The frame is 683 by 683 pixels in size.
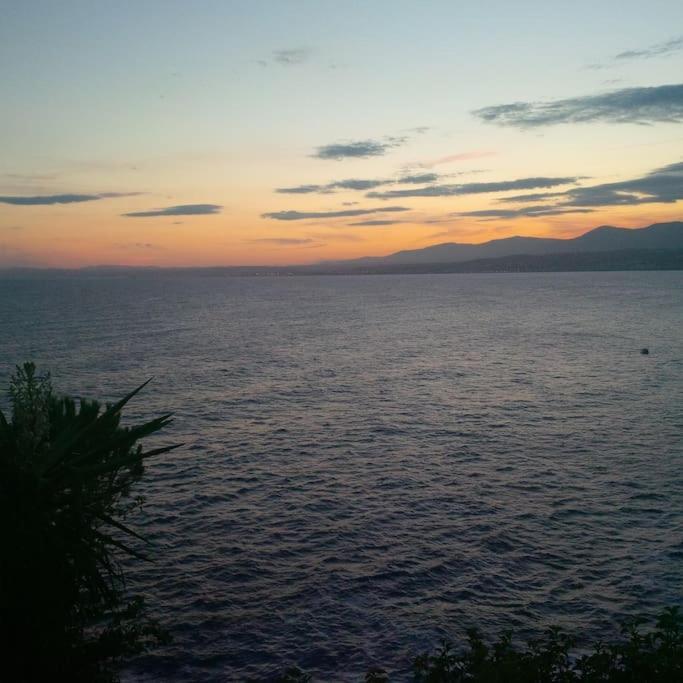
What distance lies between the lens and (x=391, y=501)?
28781 mm

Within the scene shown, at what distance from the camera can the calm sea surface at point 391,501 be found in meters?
19.1

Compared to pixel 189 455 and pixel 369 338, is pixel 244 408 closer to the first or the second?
pixel 189 455

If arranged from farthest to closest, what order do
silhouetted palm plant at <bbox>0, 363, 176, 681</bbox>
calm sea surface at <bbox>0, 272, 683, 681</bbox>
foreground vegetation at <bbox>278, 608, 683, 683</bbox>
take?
calm sea surface at <bbox>0, 272, 683, 681</bbox>
foreground vegetation at <bbox>278, 608, 683, 683</bbox>
silhouetted palm plant at <bbox>0, 363, 176, 681</bbox>

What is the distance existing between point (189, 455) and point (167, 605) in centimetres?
1660

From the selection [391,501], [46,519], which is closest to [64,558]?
[46,519]

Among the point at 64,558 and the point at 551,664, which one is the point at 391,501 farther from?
the point at 64,558

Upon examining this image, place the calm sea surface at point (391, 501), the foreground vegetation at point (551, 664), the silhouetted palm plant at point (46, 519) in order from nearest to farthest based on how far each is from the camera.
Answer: the silhouetted palm plant at point (46, 519)
the foreground vegetation at point (551, 664)
the calm sea surface at point (391, 501)

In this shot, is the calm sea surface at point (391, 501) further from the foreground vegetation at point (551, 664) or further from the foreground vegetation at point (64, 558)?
the foreground vegetation at point (64, 558)

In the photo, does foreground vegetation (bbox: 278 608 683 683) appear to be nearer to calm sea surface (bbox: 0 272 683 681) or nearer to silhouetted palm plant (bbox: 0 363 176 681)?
calm sea surface (bbox: 0 272 683 681)

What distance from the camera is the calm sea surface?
1914 centimetres

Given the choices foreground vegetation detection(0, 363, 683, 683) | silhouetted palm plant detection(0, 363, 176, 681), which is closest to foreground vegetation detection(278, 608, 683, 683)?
foreground vegetation detection(0, 363, 683, 683)

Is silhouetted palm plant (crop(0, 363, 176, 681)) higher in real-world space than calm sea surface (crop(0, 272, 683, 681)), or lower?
higher

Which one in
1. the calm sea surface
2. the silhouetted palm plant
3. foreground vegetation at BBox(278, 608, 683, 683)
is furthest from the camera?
the calm sea surface

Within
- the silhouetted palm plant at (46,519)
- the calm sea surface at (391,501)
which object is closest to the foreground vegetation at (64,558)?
the silhouetted palm plant at (46,519)
